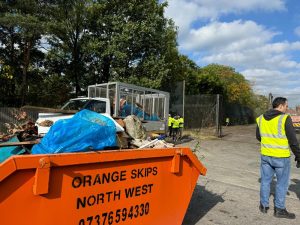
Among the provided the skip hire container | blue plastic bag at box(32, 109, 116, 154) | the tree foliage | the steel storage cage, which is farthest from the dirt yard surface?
the tree foliage

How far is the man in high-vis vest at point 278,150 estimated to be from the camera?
552 cm

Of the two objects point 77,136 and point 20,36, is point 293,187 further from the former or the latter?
point 20,36

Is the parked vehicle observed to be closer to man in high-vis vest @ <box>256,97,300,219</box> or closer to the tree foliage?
the tree foliage

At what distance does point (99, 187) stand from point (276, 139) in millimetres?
3216

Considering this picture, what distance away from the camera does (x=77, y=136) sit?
3455 mm

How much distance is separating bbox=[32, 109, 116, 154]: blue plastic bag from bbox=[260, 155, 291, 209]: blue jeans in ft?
9.61

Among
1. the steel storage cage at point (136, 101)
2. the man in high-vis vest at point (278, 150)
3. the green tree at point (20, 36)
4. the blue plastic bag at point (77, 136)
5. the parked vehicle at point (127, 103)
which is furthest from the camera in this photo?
the green tree at point (20, 36)

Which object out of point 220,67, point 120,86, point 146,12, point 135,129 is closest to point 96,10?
point 146,12

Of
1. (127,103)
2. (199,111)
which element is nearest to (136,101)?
(127,103)

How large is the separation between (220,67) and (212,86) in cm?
1751

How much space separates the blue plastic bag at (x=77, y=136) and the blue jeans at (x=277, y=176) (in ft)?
9.61

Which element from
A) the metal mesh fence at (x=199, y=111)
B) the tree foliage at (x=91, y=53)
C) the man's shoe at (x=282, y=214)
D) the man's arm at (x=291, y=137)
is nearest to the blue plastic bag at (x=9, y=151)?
the man's arm at (x=291, y=137)

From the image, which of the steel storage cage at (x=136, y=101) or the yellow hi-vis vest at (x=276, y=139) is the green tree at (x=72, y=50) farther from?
the yellow hi-vis vest at (x=276, y=139)

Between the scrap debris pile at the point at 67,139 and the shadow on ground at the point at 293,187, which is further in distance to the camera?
the shadow on ground at the point at 293,187
